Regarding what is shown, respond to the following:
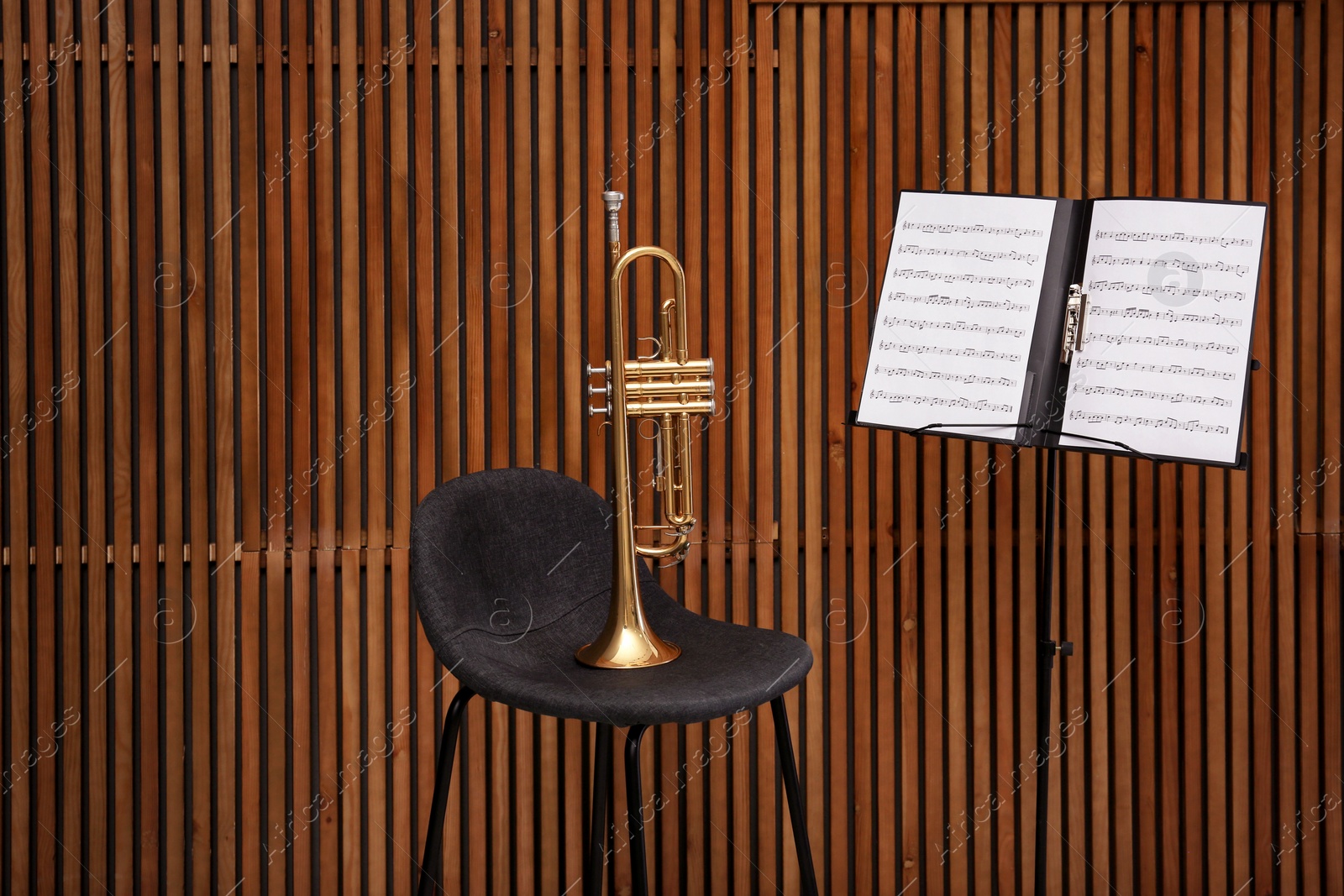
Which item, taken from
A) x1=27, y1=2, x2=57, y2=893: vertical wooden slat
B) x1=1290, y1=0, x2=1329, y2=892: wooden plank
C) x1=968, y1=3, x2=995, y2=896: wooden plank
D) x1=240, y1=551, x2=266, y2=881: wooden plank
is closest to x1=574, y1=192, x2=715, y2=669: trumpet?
x1=968, y1=3, x2=995, y2=896: wooden plank

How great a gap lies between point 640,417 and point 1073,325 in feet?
3.06

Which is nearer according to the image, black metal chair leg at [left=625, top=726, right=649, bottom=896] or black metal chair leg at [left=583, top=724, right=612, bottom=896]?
black metal chair leg at [left=625, top=726, right=649, bottom=896]

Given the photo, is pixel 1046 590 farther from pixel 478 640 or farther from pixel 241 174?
pixel 241 174

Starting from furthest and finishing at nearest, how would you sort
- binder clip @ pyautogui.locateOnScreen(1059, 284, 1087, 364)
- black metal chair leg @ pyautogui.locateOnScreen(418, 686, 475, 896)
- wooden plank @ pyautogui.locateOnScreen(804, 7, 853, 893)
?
wooden plank @ pyautogui.locateOnScreen(804, 7, 853, 893) → binder clip @ pyautogui.locateOnScreen(1059, 284, 1087, 364) → black metal chair leg @ pyautogui.locateOnScreen(418, 686, 475, 896)

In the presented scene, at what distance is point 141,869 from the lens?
2.72 meters

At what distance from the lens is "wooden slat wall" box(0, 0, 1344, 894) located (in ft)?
8.86

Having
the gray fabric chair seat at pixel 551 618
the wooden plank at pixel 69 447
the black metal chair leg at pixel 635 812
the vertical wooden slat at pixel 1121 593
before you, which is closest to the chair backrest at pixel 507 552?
the gray fabric chair seat at pixel 551 618

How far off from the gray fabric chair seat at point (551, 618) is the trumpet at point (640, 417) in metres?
0.06

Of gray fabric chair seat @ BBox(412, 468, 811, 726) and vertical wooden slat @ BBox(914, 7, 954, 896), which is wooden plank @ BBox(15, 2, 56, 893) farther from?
vertical wooden slat @ BBox(914, 7, 954, 896)

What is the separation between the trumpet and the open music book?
43cm

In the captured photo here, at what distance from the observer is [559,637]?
2164 mm

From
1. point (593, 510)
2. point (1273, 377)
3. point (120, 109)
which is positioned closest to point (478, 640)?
point (593, 510)

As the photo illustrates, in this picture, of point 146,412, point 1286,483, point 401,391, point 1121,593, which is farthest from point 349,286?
point 1286,483

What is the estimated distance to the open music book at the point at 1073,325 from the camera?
2.05 m
